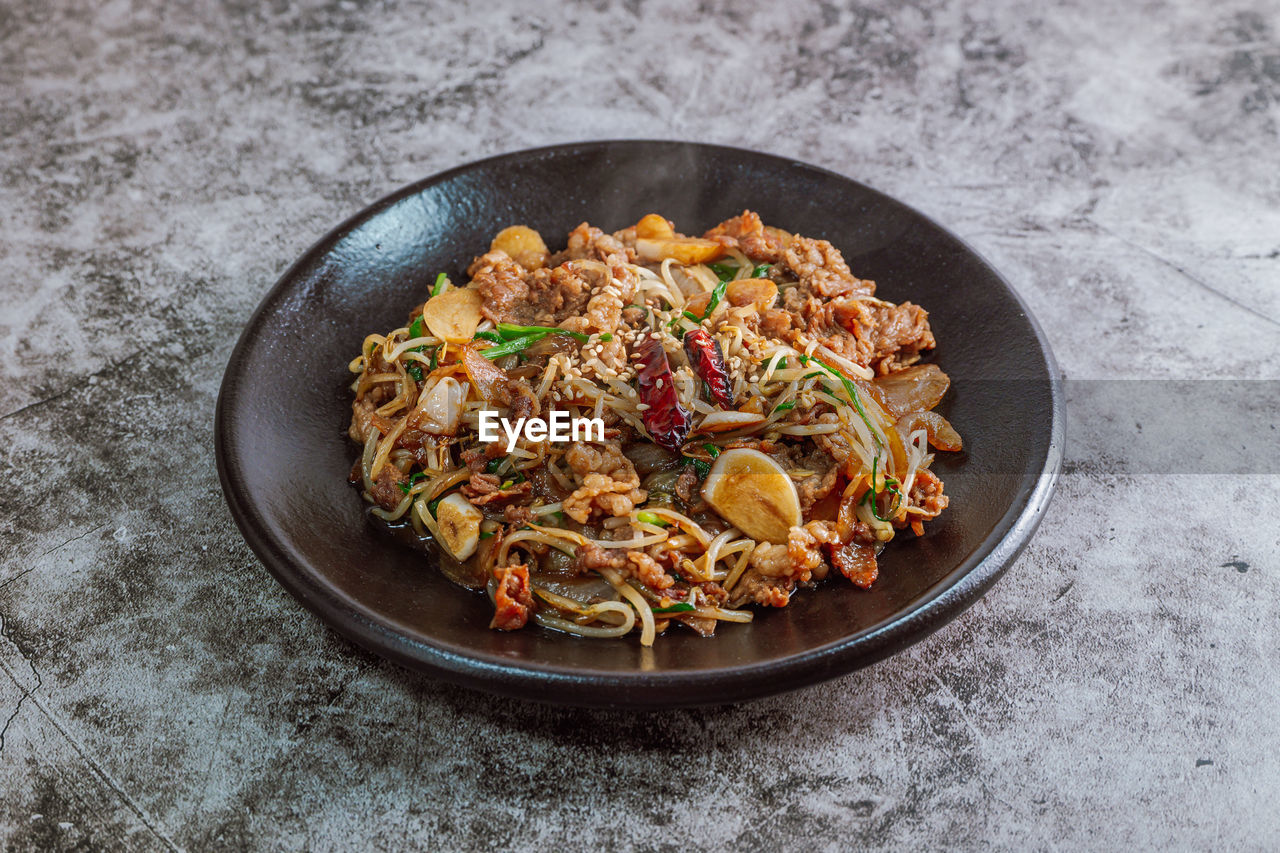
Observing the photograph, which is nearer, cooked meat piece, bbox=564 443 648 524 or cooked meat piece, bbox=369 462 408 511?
cooked meat piece, bbox=564 443 648 524

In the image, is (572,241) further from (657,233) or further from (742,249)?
(742,249)

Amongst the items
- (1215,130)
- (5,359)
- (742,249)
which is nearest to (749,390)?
(742,249)

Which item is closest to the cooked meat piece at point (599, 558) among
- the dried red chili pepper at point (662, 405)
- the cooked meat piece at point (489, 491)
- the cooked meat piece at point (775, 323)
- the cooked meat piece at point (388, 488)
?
the cooked meat piece at point (489, 491)

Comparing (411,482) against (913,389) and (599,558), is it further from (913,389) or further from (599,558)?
(913,389)

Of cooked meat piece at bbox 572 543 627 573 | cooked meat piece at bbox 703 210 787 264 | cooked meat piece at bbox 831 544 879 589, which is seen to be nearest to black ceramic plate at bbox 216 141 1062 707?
cooked meat piece at bbox 831 544 879 589

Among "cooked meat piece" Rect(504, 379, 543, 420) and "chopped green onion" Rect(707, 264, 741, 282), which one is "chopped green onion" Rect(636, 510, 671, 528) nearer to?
"cooked meat piece" Rect(504, 379, 543, 420)

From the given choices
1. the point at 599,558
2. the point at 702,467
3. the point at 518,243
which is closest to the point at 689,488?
the point at 702,467

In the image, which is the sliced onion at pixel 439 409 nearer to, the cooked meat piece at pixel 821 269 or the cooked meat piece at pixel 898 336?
the cooked meat piece at pixel 821 269
